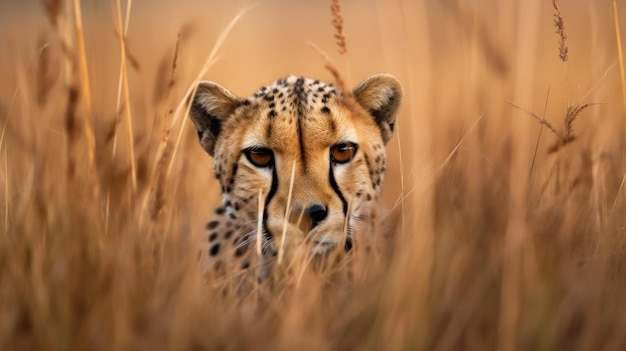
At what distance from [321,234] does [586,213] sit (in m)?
0.71

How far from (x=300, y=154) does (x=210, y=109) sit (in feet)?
1.52

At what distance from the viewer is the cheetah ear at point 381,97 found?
2.91 m

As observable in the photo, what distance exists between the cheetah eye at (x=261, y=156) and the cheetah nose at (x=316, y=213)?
313mm

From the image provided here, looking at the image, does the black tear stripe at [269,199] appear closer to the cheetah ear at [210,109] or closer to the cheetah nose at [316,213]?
the cheetah nose at [316,213]

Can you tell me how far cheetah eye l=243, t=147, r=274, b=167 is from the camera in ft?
9.05

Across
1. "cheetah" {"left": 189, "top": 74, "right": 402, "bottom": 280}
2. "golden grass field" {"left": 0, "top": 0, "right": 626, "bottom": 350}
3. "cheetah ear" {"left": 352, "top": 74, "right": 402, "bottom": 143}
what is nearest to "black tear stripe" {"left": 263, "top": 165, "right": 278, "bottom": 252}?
"cheetah" {"left": 189, "top": 74, "right": 402, "bottom": 280}

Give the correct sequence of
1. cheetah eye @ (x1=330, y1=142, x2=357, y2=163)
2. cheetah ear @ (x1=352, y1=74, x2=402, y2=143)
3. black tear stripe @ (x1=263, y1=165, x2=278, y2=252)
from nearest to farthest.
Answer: black tear stripe @ (x1=263, y1=165, x2=278, y2=252) < cheetah eye @ (x1=330, y1=142, x2=357, y2=163) < cheetah ear @ (x1=352, y1=74, x2=402, y2=143)

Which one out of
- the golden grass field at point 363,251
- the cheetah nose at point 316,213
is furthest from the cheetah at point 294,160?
the golden grass field at point 363,251

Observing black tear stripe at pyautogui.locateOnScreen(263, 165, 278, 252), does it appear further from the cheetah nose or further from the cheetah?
the cheetah nose

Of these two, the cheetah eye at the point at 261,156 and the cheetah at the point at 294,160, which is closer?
the cheetah at the point at 294,160

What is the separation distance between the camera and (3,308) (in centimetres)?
170

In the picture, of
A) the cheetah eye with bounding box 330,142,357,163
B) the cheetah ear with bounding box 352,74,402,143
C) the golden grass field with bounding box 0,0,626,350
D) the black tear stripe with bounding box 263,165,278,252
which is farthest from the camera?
the cheetah ear with bounding box 352,74,402,143

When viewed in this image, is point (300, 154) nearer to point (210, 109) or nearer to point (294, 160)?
point (294, 160)

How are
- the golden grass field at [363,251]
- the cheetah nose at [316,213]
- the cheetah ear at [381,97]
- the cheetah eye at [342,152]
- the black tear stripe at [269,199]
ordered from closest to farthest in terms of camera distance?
the golden grass field at [363,251], the cheetah nose at [316,213], the black tear stripe at [269,199], the cheetah eye at [342,152], the cheetah ear at [381,97]
